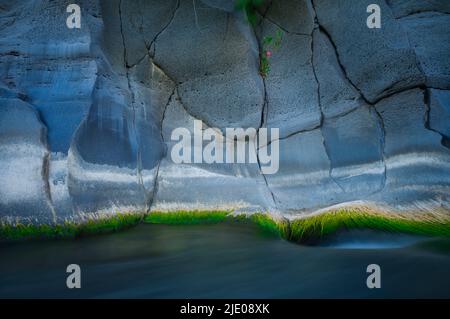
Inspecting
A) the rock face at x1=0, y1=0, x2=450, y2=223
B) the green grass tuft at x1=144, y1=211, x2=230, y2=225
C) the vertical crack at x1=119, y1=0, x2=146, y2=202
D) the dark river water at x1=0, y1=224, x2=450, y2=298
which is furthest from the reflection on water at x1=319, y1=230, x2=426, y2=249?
the vertical crack at x1=119, y1=0, x2=146, y2=202

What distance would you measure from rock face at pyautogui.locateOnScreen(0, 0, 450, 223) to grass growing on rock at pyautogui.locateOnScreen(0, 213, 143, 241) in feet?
0.25

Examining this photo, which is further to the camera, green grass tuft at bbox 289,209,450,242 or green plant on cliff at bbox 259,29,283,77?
green plant on cliff at bbox 259,29,283,77

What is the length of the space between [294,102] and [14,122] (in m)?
3.11

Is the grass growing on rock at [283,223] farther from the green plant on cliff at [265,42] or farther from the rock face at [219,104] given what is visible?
the green plant on cliff at [265,42]

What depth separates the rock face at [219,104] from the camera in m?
3.40

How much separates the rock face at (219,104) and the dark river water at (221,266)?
369 millimetres

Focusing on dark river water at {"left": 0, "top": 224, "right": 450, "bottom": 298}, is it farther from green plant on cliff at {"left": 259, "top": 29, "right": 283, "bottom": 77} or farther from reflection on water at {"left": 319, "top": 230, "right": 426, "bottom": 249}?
green plant on cliff at {"left": 259, "top": 29, "right": 283, "bottom": 77}

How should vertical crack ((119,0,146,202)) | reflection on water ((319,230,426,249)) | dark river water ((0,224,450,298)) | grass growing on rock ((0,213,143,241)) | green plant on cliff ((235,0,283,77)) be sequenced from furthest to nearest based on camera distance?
green plant on cliff ((235,0,283,77)) → vertical crack ((119,0,146,202)) → reflection on water ((319,230,426,249)) → grass growing on rock ((0,213,143,241)) → dark river water ((0,224,450,298))

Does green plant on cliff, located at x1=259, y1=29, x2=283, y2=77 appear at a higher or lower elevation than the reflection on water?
higher

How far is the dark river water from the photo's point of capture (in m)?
2.71

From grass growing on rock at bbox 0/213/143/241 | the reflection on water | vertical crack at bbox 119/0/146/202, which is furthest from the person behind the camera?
vertical crack at bbox 119/0/146/202

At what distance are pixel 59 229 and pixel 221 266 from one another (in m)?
1.65

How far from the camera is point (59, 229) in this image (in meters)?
3.30

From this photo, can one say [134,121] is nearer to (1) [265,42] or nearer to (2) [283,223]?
(1) [265,42]
